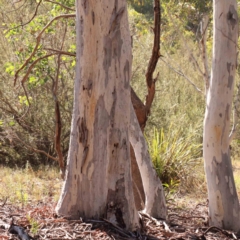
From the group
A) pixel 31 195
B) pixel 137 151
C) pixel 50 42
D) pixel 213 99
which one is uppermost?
pixel 50 42

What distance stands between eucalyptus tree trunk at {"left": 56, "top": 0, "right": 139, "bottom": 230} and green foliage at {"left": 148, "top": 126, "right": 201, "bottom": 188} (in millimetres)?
5400

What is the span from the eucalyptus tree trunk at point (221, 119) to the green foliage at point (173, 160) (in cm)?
406

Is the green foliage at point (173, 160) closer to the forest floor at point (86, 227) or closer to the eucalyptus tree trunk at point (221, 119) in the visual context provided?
the forest floor at point (86, 227)

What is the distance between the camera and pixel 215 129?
5871mm

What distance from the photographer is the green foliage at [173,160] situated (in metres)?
10.4

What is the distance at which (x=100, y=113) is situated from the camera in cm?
472

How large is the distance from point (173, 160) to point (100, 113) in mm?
6221

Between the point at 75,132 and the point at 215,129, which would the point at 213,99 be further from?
the point at 75,132

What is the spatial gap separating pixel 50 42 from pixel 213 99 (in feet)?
21.5

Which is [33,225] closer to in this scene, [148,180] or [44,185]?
[148,180]

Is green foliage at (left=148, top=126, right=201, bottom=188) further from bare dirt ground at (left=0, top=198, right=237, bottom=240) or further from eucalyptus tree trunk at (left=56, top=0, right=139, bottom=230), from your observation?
eucalyptus tree trunk at (left=56, top=0, right=139, bottom=230)

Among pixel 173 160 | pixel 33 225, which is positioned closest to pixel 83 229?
pixel 33 225

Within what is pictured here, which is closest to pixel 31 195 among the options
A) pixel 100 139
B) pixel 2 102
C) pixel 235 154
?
pixel 2 102

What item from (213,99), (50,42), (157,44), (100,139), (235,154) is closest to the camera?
(100,139)
